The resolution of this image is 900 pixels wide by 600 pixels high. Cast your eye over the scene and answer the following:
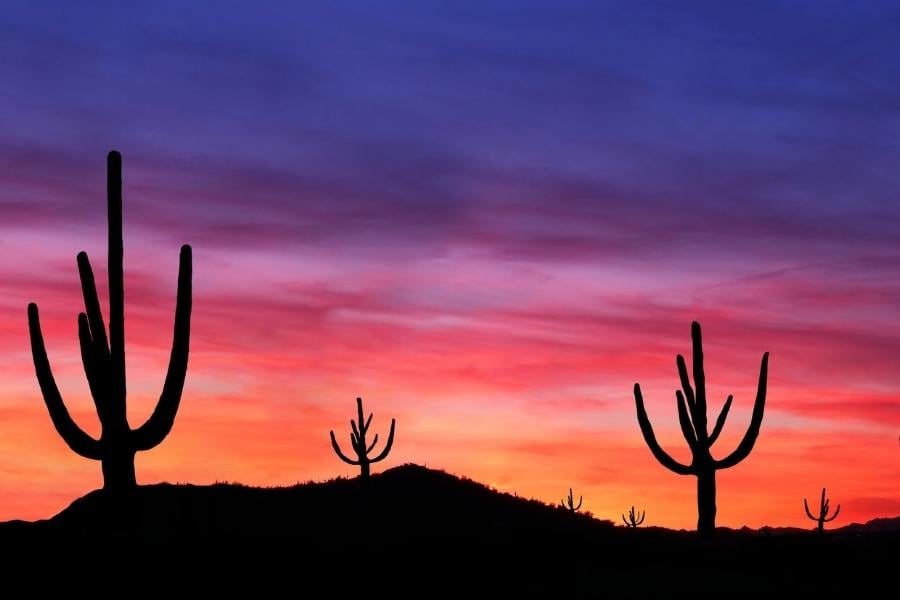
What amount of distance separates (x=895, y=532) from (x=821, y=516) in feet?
101

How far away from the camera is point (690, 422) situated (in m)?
27.3

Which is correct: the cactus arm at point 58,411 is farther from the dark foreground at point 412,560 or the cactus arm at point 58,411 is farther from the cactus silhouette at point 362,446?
the cactus silhouette at point 362,446

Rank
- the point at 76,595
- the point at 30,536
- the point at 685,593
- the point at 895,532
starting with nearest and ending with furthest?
the point at 76,595
the point at 685,593
the point at 30,536
the point at 895,532

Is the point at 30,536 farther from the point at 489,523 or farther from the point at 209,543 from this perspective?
the point at 489,523

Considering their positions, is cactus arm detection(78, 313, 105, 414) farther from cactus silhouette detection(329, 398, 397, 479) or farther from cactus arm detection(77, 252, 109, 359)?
cactus silhouette detection(329, 398, 397, 479)

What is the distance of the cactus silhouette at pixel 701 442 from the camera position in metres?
27.2

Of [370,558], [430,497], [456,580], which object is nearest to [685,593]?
[456,580]

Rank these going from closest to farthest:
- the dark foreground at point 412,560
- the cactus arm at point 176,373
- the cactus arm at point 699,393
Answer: the dark foreground at point 412,560
the cactus arm at point 176,373
the cactus arm at point 699,393

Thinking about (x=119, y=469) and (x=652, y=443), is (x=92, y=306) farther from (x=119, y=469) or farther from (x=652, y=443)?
(x=652, y=443)

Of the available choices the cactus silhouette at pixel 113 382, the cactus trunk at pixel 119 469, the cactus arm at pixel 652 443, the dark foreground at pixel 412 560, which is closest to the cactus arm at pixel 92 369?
the cactus silhouette at pixel 113 382


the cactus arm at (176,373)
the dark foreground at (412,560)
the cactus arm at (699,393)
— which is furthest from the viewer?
the cactus arm at (699,393)

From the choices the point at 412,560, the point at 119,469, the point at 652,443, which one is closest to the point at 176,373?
the point at 119,469

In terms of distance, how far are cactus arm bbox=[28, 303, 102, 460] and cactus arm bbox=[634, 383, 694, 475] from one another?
14.4 meters

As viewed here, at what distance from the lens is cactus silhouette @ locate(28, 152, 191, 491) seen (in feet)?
56.6
